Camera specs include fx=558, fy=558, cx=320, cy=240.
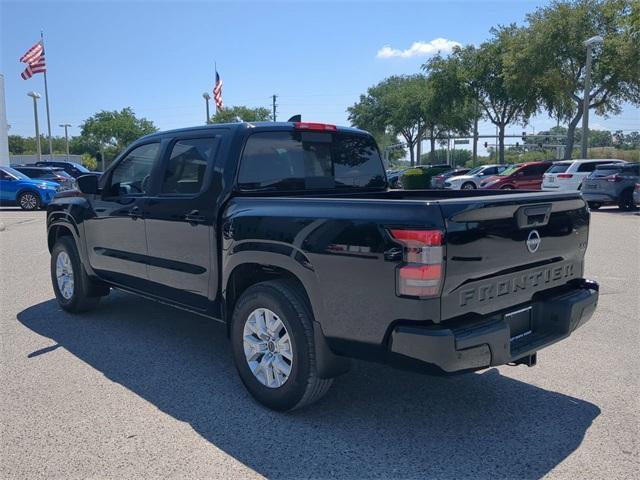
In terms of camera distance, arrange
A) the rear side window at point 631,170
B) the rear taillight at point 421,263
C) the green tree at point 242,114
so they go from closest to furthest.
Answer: the rear taillight at point 421,263 → the rear side window at point 631,170 → the green tree at point 242,114

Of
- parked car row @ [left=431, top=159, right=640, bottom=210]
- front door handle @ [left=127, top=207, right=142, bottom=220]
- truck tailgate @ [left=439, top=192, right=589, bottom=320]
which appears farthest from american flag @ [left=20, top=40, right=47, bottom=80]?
truck tailgate @ [left=439, top=192, right=589, bottom=320]

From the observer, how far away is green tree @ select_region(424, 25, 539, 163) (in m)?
33.0

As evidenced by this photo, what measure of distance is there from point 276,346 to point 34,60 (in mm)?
34029

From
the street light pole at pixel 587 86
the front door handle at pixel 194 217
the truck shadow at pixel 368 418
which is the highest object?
the street light pole at pixel 587 86

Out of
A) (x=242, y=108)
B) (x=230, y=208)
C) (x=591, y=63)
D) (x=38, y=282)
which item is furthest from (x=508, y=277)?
(x=242, y=108)

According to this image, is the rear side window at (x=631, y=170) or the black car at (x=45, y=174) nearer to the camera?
the rear side window at (x=631, y=170)

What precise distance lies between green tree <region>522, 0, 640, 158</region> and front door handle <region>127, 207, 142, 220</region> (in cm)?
2575

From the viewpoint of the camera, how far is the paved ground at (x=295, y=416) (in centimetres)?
308

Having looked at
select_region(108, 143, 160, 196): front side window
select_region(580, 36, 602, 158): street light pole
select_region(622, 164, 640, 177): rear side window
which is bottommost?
select_region(622, 164, 640, 177): rear side window

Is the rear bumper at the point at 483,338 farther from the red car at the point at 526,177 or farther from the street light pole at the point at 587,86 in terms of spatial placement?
the street light pole at the point at 587,86

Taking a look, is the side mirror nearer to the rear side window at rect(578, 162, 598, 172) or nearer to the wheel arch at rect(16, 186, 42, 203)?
the wheel arch at rect(16, 186, 42, 203)

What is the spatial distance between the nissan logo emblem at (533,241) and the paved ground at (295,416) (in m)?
1.12

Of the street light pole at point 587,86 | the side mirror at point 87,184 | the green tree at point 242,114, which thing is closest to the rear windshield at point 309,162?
the side mirror at point 87,184

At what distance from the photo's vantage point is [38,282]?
8.03 m
